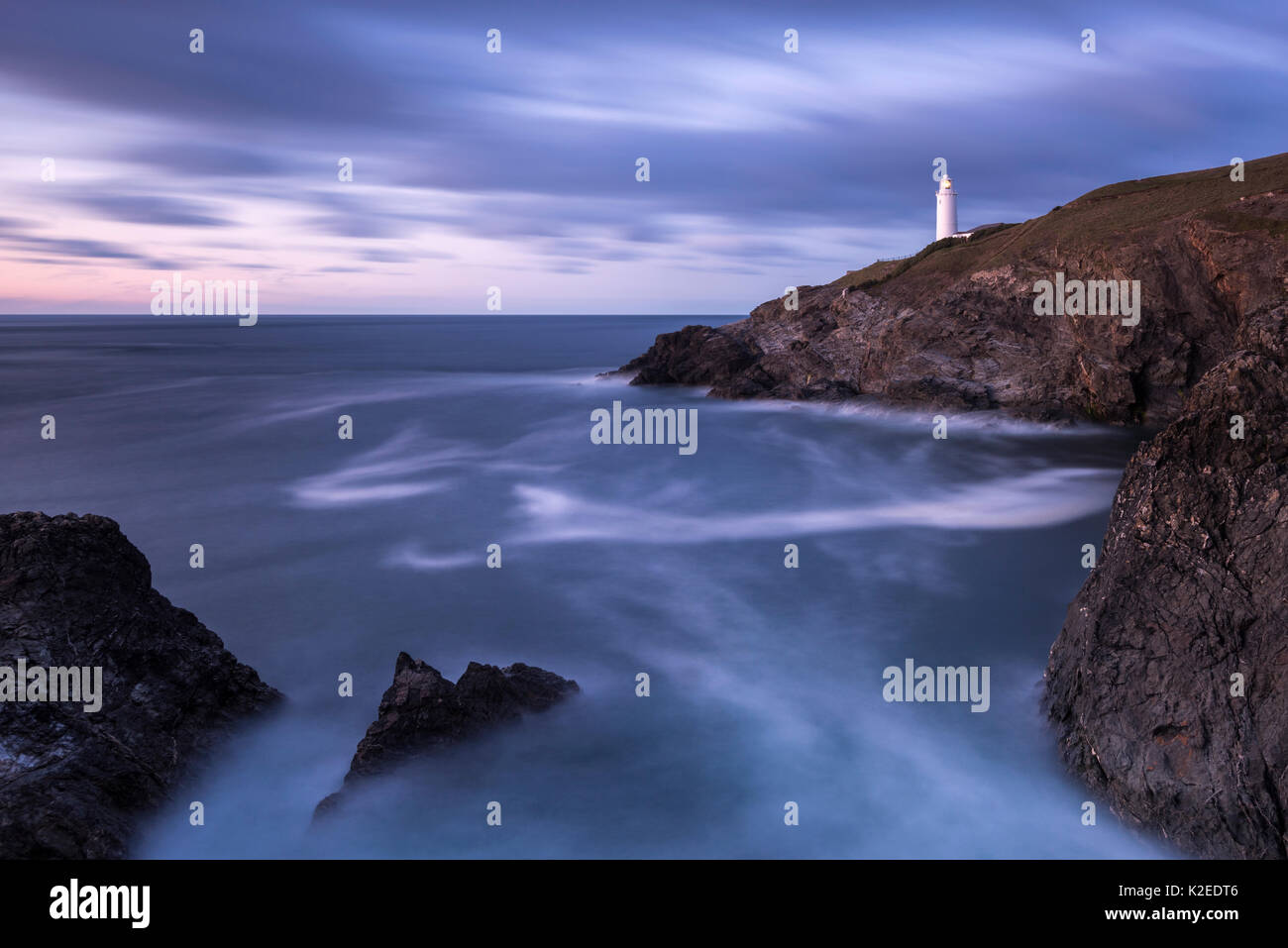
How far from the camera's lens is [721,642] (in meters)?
14.6

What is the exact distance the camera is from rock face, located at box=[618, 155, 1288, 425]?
32.0m

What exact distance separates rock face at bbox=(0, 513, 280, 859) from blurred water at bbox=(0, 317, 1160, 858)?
57 cm

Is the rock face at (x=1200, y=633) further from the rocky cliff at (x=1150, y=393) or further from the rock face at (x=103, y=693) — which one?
the rock face at (x=103, y=693)

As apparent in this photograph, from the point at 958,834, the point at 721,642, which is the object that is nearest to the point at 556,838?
the point at 958,834

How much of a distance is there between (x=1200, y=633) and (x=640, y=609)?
9.54 metres

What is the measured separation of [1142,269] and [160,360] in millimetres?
80487

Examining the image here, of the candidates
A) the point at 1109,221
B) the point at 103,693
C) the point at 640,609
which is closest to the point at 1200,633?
the point at 640,609

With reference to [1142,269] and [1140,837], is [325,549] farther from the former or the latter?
[1142,269]

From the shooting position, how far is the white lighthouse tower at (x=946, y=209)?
64.0 meters
